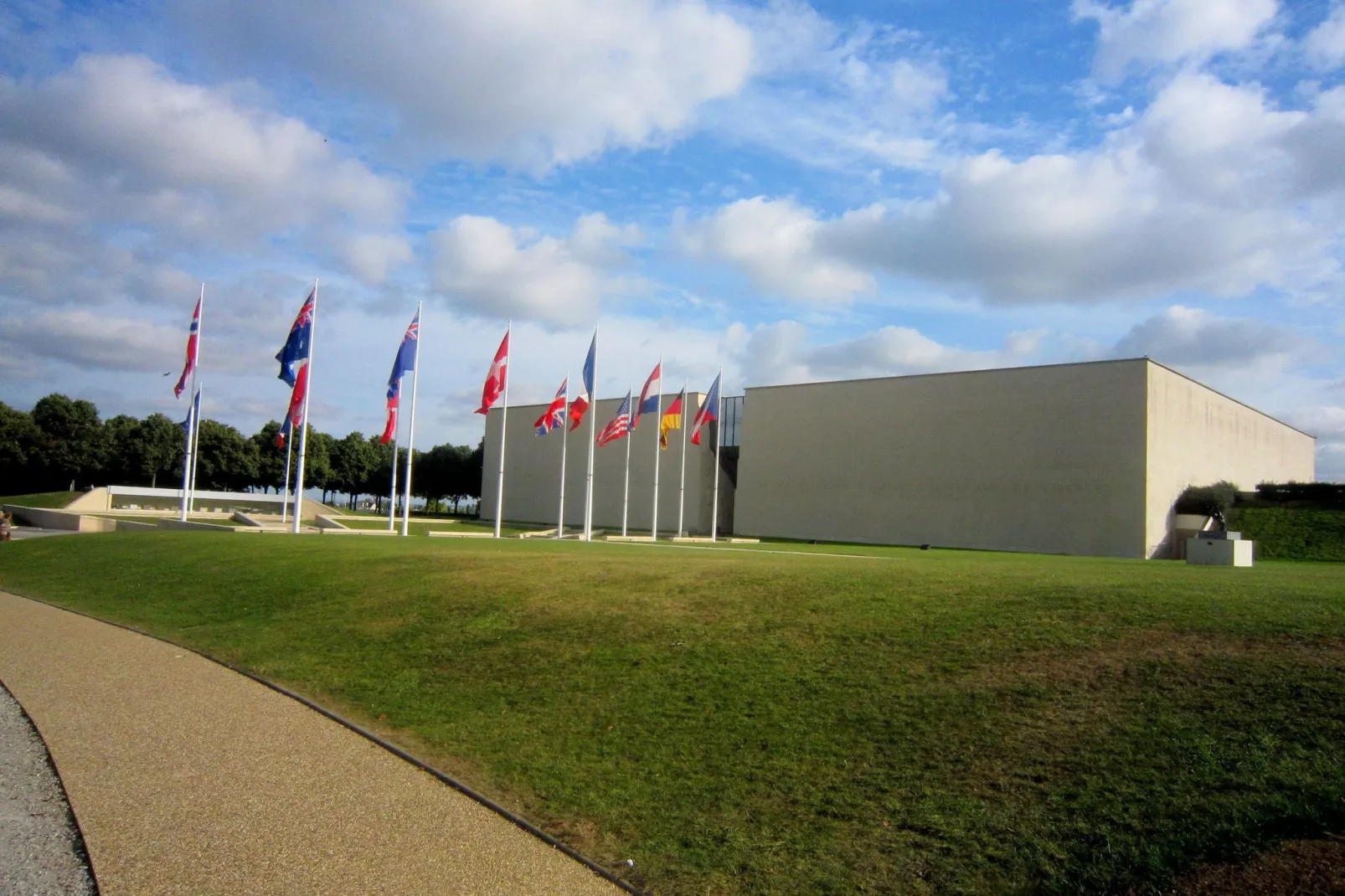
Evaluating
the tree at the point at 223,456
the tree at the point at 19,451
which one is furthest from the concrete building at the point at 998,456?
the tree at the point at 19,451

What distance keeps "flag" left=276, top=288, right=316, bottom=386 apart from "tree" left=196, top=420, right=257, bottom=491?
187 ft

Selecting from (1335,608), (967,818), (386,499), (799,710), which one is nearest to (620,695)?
(799,710)

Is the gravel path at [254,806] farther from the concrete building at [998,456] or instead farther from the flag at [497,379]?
the concrete building at [998,456]

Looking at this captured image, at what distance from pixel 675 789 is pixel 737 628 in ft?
14.2

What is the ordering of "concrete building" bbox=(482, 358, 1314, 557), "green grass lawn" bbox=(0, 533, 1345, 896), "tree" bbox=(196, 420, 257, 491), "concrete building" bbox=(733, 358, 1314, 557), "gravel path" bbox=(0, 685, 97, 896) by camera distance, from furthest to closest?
"tree" bbox=(196, 420, 257, 491)
"concrete building" bbox=(482, 358, 1314, 557)
"concrete building" bbox=(733, 358, 1314, 557)
"green grass lawn" bbox=(0, 533, 1345, 896)
"gravel path" bbox=(0, 685, 97, 896)

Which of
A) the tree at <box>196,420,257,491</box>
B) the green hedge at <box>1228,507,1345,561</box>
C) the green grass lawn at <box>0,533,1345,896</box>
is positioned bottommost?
the green grass lawn at <box>0,533,1345,896</box>

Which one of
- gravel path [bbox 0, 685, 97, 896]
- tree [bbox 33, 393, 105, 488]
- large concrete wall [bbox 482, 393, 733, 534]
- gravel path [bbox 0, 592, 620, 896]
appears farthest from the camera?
tree [bbox 33, 393, 105, 488]

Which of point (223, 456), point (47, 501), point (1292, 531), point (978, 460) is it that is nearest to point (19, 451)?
point (223, 456)

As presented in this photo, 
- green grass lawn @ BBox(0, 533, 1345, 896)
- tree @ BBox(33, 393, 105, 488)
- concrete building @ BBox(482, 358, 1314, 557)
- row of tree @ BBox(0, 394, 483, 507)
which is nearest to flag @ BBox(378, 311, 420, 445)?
green grass lawn @ BBox(0, 533, 1345, 896)

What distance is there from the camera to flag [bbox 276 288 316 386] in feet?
104

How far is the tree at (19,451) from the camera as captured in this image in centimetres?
7694

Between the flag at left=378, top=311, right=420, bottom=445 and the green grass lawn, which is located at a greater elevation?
the flag at left=378, top=311, right=420, bottom=445

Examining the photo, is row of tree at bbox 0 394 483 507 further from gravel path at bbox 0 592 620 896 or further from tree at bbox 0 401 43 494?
gravel path at bbox 0 592 620 896

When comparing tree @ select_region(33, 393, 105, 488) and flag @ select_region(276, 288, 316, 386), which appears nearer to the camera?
flag @ select_region(276, 288, 316, 386)
